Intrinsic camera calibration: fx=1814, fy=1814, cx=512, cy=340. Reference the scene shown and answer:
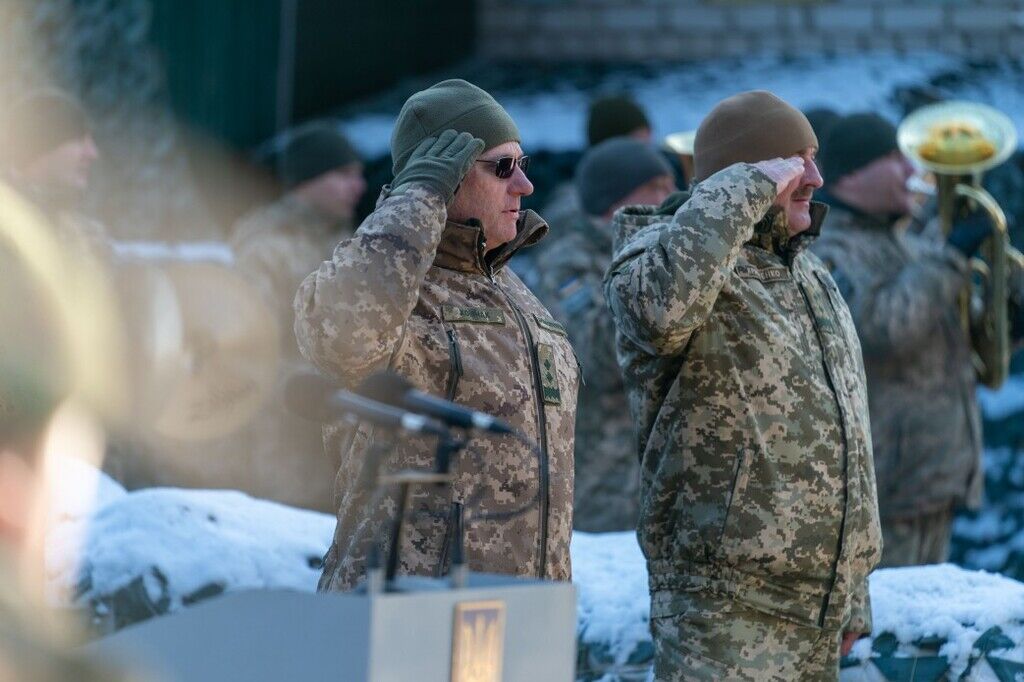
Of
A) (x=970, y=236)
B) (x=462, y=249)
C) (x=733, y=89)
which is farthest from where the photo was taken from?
(x=733, y=89)

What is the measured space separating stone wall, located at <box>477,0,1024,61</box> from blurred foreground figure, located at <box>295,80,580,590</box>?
828 centimetres

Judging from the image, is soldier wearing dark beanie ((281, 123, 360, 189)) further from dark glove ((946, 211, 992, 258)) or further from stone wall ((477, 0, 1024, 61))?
stone wall ((477, 0, 1024, 61))

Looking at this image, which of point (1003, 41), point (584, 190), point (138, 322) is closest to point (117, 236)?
point (138, 322)

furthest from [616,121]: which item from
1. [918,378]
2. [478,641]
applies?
[478,641]

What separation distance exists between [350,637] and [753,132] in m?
2.34

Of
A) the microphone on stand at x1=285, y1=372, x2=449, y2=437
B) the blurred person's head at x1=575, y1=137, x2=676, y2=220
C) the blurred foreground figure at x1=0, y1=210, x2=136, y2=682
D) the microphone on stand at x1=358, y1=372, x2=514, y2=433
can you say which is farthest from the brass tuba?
the microphone on stand at x1=358, y1=372, x2=514, y2=433

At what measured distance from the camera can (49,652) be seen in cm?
190

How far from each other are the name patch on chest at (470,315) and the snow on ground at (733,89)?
679 cm

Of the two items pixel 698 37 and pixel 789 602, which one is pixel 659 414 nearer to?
pixel 789 602

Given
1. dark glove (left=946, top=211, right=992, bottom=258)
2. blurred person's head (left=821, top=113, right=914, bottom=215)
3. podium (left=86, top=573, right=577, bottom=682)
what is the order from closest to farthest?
podium (left=86, top=573, right=577, bottom=682) < blurred person's head (left=821, top=113, right=914, bottom=215) < dark glove (left=946, top=211, right=992, bottom=258)

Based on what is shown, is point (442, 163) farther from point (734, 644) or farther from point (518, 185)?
point (734, 644)

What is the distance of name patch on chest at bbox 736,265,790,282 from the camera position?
444cm

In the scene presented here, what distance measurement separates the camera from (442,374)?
392 cm

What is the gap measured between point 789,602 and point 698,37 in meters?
8.50
